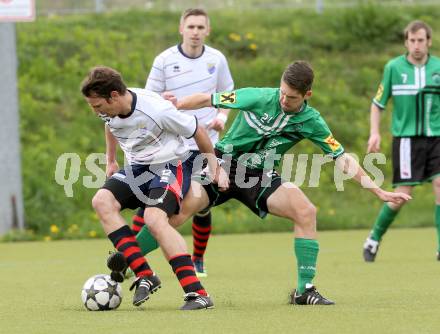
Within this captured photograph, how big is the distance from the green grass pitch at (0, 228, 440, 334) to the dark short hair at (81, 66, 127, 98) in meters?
1.34

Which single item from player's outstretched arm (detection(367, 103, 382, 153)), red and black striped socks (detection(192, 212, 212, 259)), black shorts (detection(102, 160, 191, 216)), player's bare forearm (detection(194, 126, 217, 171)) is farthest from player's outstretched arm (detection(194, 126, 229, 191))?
player's outstretched arm (detection(367, 103, 382, 153))

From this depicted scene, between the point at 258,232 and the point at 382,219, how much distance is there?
177 inches

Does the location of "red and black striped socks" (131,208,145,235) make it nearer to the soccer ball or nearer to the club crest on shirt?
the club crest on shirt

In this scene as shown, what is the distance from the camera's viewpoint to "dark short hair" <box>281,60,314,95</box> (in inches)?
268

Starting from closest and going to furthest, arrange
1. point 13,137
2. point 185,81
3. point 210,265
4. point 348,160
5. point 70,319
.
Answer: point 70,319, point 348,160, point 185,81, point 210,265, point 13,137

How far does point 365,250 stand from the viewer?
1055 centimetres

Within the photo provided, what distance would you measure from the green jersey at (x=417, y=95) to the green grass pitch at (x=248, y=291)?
1.28 m

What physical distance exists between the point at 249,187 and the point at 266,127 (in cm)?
41

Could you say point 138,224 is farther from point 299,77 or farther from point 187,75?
point 299,77

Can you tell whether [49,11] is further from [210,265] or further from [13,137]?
[210,265]

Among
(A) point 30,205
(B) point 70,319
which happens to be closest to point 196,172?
(B) point 70,319

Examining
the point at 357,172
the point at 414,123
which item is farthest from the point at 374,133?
the point at 357,172

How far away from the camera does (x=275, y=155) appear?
7418 mm

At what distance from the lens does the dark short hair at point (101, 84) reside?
21.9ft
